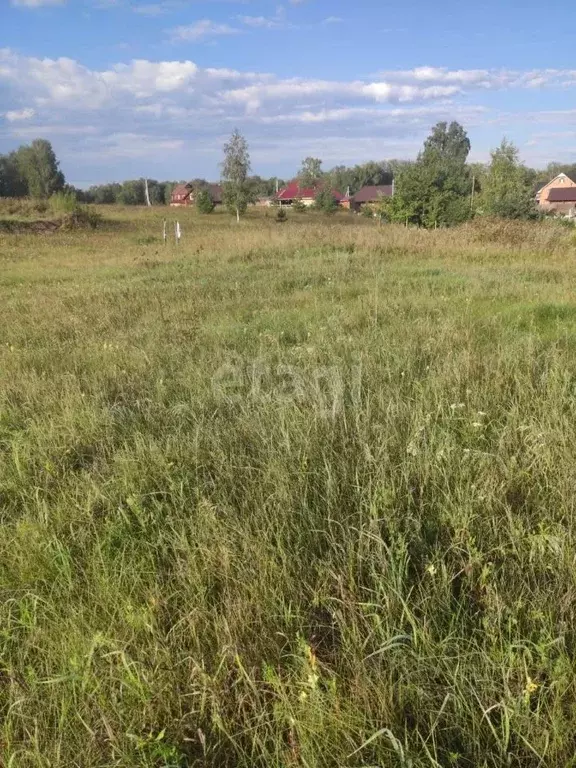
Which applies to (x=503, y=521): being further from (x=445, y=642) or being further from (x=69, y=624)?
(x=69, y=624)

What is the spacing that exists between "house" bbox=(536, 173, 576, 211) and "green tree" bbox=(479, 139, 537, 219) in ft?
105

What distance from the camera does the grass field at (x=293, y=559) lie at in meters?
1.40

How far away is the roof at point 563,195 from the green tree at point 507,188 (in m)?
31.7

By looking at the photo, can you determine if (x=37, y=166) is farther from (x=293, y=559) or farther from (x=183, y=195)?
(x=293, y=559)

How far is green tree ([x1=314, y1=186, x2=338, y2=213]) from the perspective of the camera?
57.1 meters

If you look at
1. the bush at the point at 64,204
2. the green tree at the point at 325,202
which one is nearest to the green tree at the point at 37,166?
the bush at the point at 64,204

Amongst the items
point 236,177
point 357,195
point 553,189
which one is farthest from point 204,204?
point 553,189

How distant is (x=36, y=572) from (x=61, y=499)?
504 millimetres

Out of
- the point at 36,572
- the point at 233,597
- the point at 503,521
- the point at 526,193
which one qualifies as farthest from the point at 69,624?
the point at 526,193

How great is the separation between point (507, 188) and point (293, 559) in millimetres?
45384

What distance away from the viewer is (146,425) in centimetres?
331

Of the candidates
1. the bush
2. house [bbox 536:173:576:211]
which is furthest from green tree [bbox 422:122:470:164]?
the bush

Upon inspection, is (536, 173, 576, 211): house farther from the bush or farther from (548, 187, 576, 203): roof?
the bush

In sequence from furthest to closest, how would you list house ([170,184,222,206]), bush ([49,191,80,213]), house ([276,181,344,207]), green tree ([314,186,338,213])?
house ([170,184,222,206])
house ([276,181,344,207])
green tree ([314,186,338,213])
bush ([49,191,80,213])
